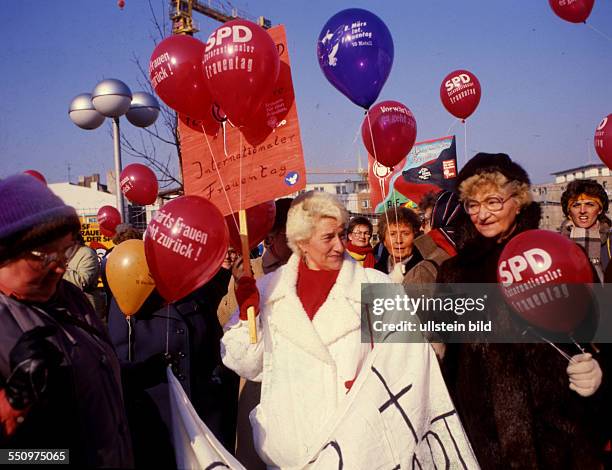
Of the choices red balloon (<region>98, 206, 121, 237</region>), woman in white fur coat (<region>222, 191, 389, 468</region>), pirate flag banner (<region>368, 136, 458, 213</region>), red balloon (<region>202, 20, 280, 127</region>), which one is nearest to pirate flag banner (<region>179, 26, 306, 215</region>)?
red balloon (<region>202, 20, 280, 127</region>)

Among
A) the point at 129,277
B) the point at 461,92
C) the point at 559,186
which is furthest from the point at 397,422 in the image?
the point at 559,186

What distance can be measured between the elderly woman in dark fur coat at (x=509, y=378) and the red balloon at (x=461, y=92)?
6.45 m

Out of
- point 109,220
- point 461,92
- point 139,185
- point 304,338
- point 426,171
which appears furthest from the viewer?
point 426,171

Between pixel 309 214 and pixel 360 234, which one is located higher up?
pixel 309 214

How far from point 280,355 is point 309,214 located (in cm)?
77

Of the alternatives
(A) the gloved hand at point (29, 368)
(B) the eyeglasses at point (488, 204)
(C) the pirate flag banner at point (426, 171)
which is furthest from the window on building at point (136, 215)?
(A) the gloved hand at point (29, 368)

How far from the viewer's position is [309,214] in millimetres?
3100

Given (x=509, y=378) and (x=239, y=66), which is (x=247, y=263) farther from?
Result: (x=509, y=378)

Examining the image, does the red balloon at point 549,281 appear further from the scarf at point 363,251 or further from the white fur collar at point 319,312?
the scarf at point 363,251

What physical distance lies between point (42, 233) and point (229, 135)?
2.05 m

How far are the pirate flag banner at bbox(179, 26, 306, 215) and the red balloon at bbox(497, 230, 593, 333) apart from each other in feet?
4.98

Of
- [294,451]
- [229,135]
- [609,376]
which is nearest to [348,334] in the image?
[294,451]

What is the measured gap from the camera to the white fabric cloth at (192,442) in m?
2.46

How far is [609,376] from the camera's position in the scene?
91.0 inches
